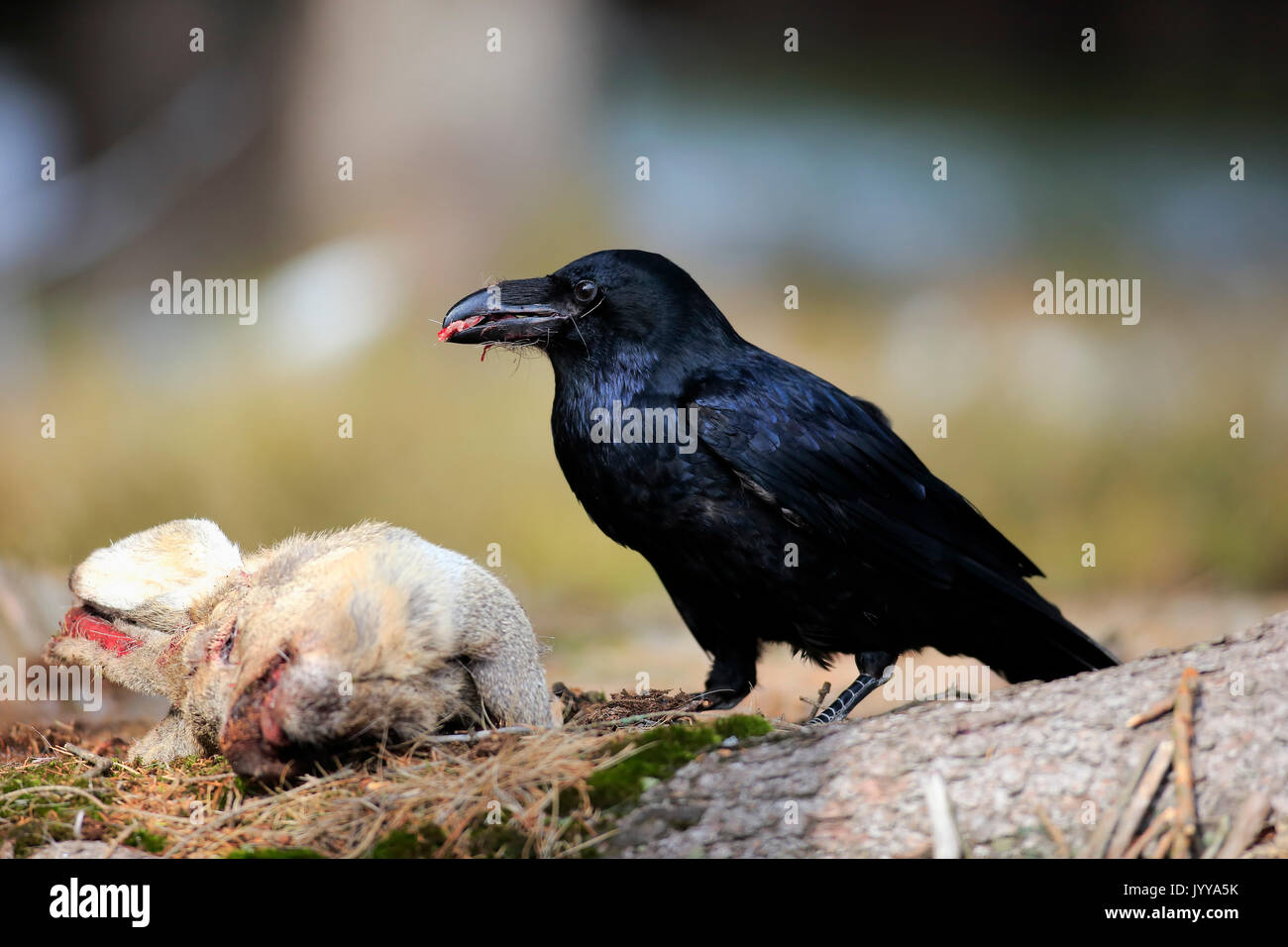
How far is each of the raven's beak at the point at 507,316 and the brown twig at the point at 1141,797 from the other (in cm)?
221

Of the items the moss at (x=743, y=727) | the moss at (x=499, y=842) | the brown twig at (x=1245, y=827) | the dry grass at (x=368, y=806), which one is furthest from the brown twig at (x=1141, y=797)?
the moss at (x=499, y=842)

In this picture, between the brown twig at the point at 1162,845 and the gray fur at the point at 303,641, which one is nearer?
the brown twig at the point at 1162,845

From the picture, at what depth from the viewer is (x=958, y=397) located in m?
6.44

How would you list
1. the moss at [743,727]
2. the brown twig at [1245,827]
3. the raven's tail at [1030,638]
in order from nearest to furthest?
the brown twig at [1245,827]
the moss at [743,727]
the raven's tail at [1030,638]

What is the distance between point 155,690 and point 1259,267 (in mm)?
6199

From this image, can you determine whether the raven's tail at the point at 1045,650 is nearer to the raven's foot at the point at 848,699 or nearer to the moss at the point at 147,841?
the raven's foot at the point at 848,699

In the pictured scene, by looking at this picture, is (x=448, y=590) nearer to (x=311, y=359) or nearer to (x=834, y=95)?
(x=311, y=359)

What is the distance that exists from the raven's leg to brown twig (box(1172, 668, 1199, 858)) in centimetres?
112

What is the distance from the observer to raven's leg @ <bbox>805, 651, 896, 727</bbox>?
3.27 metres

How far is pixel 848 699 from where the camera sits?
3352 mm

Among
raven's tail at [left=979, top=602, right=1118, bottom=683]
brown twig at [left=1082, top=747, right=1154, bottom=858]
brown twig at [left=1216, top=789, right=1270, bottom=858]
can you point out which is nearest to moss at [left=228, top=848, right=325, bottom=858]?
brown twig at [left=1082, top=747, right=1154, bottom=858]

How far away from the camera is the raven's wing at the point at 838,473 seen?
3336mm

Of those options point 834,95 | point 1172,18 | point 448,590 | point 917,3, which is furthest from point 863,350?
point 448,590

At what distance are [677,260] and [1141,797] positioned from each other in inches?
186
